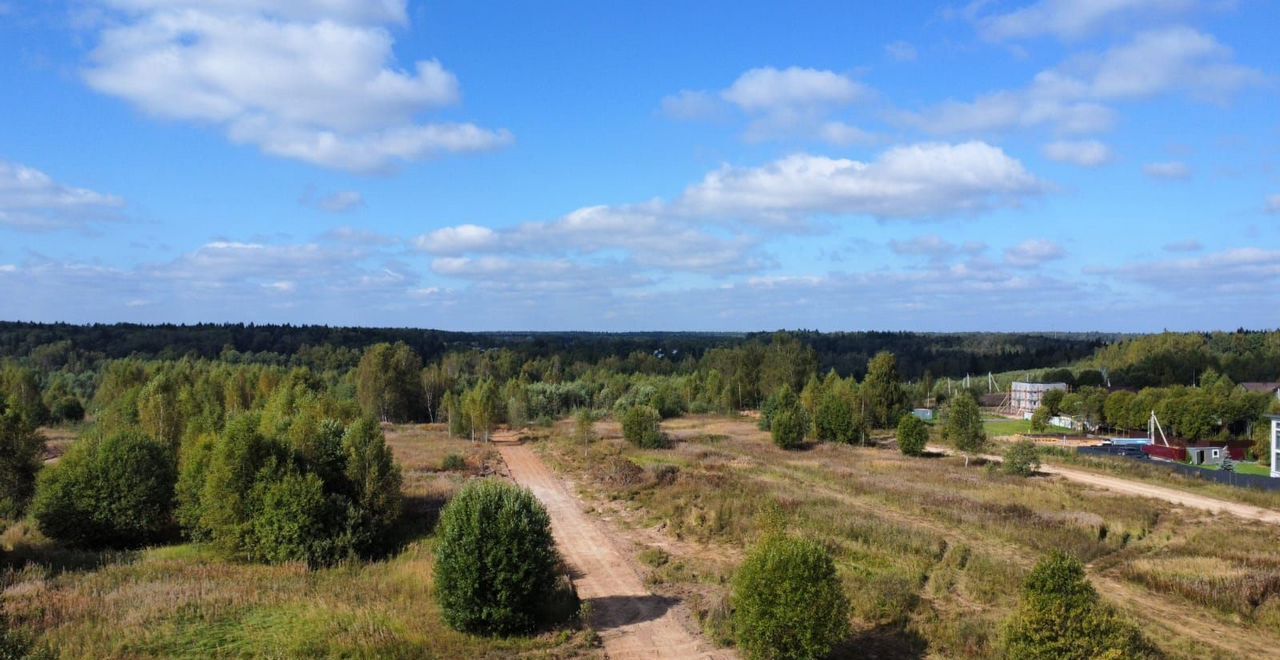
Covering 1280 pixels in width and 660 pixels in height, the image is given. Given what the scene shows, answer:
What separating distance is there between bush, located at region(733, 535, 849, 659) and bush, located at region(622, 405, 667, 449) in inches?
1472

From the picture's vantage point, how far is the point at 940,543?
76.4 feet

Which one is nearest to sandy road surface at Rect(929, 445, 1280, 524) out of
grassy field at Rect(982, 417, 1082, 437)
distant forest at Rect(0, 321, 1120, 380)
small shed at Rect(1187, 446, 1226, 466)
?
small shed at Rect(1187, 446, 1226, 466)

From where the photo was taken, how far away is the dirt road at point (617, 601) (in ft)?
50.2

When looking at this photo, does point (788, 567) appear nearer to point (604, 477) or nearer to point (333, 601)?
point (333, 601)

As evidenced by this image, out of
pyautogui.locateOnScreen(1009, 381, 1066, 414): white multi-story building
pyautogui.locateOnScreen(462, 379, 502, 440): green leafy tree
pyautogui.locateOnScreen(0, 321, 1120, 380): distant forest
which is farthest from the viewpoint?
pyautogui.locateOnScreen(0, 321, 1120, 380): distant forest

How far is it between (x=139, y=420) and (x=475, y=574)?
3957cm

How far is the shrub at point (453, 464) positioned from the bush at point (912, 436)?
93.8 feet

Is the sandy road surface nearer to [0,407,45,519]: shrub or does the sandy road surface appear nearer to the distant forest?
[0,407,45,519]: shrub

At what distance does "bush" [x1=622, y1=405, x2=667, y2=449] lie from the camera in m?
51.3

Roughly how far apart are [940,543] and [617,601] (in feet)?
36.8

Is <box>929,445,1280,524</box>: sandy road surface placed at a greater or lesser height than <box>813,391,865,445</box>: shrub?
lesser

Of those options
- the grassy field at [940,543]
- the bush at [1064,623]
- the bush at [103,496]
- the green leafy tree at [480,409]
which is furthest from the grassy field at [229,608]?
the green leafy tree at [480,409]

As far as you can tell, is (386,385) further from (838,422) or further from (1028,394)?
(1028,394)

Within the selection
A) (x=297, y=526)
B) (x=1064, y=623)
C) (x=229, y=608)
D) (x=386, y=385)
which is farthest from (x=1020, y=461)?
(x=386, y=385)
